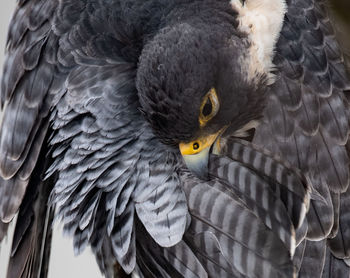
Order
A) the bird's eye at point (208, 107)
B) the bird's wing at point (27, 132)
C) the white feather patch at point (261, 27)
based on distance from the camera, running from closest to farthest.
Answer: the bird's eye at point (208, 107) < the white feather patch at point (261, 27) < the bird's wing at point (27, 132)

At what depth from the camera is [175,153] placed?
232 cm

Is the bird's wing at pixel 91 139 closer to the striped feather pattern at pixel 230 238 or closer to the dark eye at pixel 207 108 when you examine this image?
the striped feather pattern at pixel 230 238

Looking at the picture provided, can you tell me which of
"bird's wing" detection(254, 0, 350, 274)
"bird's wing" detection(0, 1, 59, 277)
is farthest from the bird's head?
"bird's wing" detection(0, 1, 59, 277)

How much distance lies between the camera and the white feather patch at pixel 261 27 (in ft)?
7.66

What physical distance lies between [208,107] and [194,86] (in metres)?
0.10

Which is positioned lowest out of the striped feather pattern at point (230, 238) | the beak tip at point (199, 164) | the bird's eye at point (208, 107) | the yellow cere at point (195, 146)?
the striped feather pattern at point (230, 238)

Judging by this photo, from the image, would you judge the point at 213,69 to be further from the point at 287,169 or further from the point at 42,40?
the point at 42,40

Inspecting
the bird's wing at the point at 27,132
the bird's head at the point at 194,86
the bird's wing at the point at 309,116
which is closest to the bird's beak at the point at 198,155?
the bird's head at the point at 194,86

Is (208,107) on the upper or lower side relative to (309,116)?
upper

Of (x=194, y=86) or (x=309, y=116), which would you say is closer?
(x=194, y=86)

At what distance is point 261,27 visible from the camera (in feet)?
7.72

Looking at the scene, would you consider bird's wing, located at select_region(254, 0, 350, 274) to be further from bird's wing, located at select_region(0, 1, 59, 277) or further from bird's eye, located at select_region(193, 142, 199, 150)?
bird's wing, located at select_region(0, 1, 59, 277)

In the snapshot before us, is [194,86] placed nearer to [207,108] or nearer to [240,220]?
[207,108]

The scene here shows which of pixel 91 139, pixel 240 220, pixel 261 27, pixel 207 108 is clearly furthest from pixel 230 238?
pixel 261 27
